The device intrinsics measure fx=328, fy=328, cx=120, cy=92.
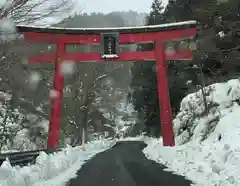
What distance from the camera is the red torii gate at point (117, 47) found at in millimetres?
18000

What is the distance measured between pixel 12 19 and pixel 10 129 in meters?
16.4

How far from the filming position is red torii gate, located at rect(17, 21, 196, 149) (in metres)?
18.0

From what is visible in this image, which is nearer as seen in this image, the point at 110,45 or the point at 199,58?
the point at 110,45

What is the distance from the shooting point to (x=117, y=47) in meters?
18.3

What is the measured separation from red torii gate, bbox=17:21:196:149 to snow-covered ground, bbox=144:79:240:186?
2070mm

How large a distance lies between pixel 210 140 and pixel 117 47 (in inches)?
300

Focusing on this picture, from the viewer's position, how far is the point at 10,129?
73.3ft

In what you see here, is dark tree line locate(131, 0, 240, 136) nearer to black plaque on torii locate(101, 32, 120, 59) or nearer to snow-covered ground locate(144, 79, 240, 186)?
snow-covered ground locate(144, 79, 240, 186)

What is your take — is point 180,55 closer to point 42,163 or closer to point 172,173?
point 172,173

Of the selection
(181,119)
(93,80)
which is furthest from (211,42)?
(93,80)

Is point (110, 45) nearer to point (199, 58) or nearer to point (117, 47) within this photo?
point (117, 47)

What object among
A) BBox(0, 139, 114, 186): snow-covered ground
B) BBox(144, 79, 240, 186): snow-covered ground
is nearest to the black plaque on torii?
BBox(144, 79, 240, 186): snow-covered ground

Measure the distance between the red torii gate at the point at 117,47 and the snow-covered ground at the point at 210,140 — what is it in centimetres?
207

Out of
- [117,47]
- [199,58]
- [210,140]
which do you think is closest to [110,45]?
[117,47]
